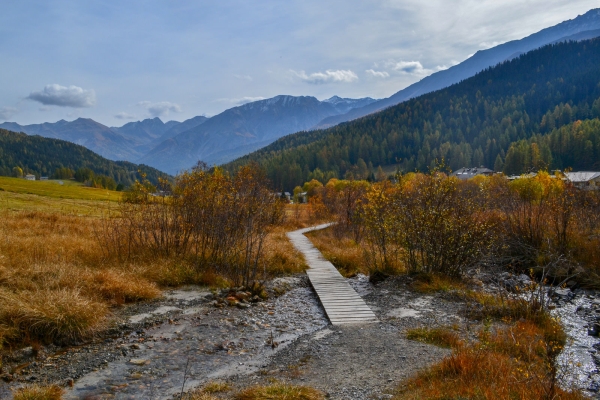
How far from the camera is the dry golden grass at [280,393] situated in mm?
5105

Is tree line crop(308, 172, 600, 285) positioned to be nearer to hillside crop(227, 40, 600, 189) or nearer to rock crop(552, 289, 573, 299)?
rock crop(552, 289, 573, 299)

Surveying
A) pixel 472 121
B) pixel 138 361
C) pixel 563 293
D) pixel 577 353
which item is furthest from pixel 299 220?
pixel 472 121

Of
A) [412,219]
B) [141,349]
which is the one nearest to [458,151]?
[412,219]

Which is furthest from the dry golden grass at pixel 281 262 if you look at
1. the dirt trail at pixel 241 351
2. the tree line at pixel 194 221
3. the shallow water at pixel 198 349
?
the dirt trail at pixel 241 351

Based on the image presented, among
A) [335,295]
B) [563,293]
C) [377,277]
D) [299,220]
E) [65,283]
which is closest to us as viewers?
[65,283]

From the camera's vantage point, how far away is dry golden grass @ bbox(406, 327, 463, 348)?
7.23m

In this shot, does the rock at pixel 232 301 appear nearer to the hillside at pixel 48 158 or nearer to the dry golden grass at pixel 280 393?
the dry golden grass at pixel 280 393

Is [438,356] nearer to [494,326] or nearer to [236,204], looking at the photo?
[494,326]

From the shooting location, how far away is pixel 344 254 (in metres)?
16.4

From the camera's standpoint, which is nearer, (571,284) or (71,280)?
(71,280)

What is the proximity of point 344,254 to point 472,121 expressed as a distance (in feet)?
489

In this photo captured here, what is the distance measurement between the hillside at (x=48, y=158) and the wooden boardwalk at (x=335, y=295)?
162508 mm

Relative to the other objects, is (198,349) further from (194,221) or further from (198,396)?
(194,221)

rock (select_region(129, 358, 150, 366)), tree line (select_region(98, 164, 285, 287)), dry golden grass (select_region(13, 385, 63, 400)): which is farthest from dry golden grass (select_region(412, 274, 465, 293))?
dry golden grass (select_region(13, 385, 63, 400))
